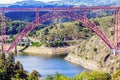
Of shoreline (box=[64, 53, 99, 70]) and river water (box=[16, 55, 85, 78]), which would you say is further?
shoreline (box=[64, 53, 99, 70])

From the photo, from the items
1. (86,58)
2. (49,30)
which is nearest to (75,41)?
(49,30)

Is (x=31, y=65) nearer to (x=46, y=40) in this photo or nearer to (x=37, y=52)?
(x=37, y=52)

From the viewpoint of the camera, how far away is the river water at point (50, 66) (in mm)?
47641

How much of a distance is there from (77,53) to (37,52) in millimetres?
11131

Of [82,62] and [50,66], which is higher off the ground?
[50,66]

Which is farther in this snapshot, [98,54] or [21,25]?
[21,25]

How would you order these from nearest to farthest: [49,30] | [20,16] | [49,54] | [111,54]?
1. [111,54]
2. [49,54]
3. [49,30]
4. [20,16]

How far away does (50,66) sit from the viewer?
2078 inches

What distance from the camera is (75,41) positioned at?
246ft

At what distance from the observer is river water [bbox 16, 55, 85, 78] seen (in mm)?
47641

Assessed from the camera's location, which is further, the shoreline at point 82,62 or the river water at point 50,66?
the shoreline at point 82,62

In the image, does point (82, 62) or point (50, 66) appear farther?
point (82, 62)

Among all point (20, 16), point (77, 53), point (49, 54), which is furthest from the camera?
point (20, 16)

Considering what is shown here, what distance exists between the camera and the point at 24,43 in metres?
75.3
